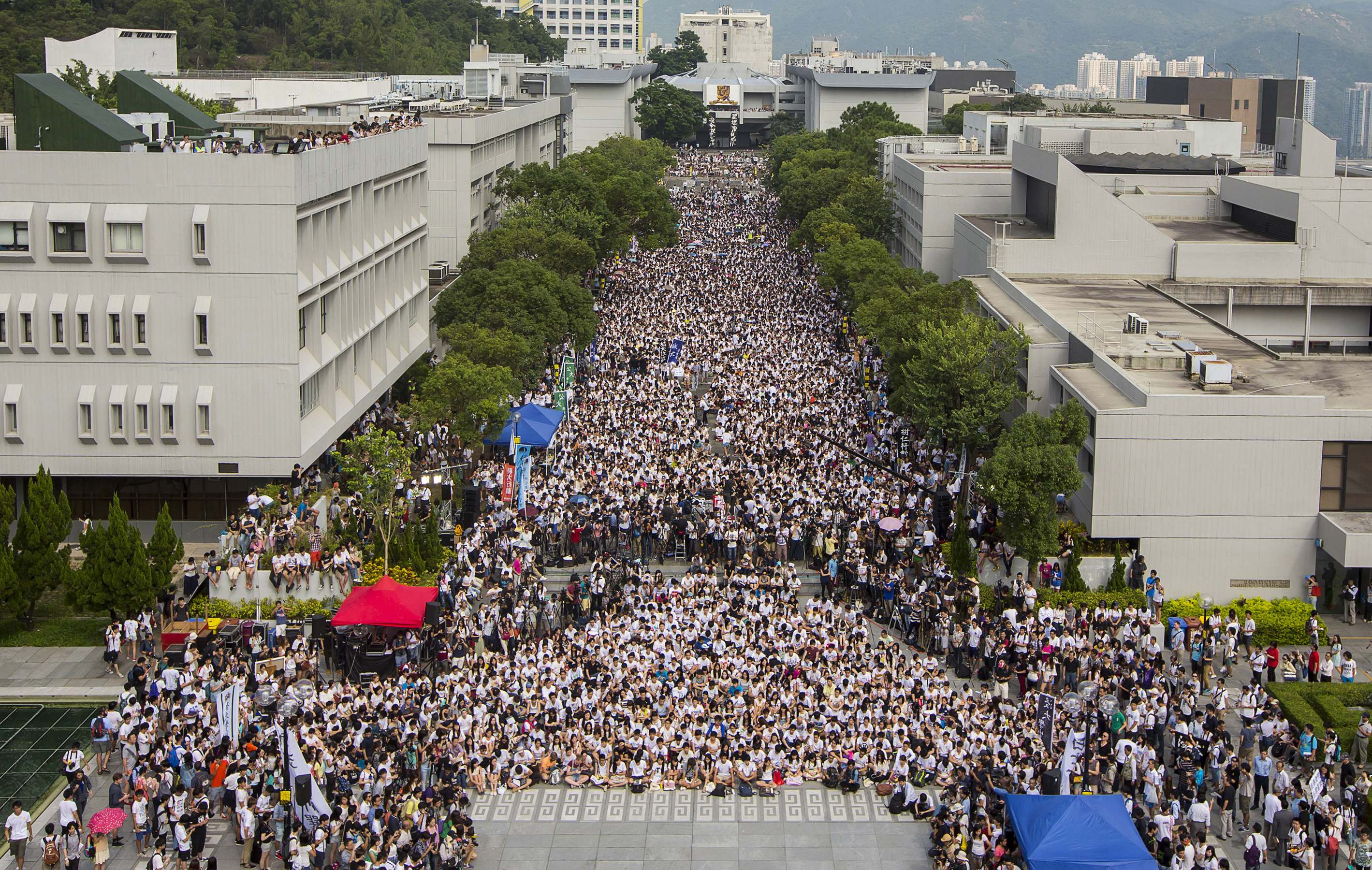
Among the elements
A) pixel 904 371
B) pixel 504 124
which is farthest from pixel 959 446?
pixel 504 124

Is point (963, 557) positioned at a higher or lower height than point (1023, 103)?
lower

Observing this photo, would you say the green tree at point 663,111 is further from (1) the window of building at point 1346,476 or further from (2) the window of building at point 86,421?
(1) the window of building at point 1346,476

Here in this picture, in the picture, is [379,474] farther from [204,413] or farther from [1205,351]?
[1205,351]

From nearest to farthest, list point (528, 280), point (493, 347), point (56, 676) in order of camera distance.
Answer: point (56, 676)
point (493, 347)
point (528, 280)

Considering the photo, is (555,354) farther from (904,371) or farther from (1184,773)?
(1184,773)

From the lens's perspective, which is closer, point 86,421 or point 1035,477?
point 1035,477

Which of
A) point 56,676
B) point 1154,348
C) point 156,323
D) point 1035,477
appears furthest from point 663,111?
point 56,676

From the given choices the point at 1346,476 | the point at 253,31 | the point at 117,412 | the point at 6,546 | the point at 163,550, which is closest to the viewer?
the point at 6,546
